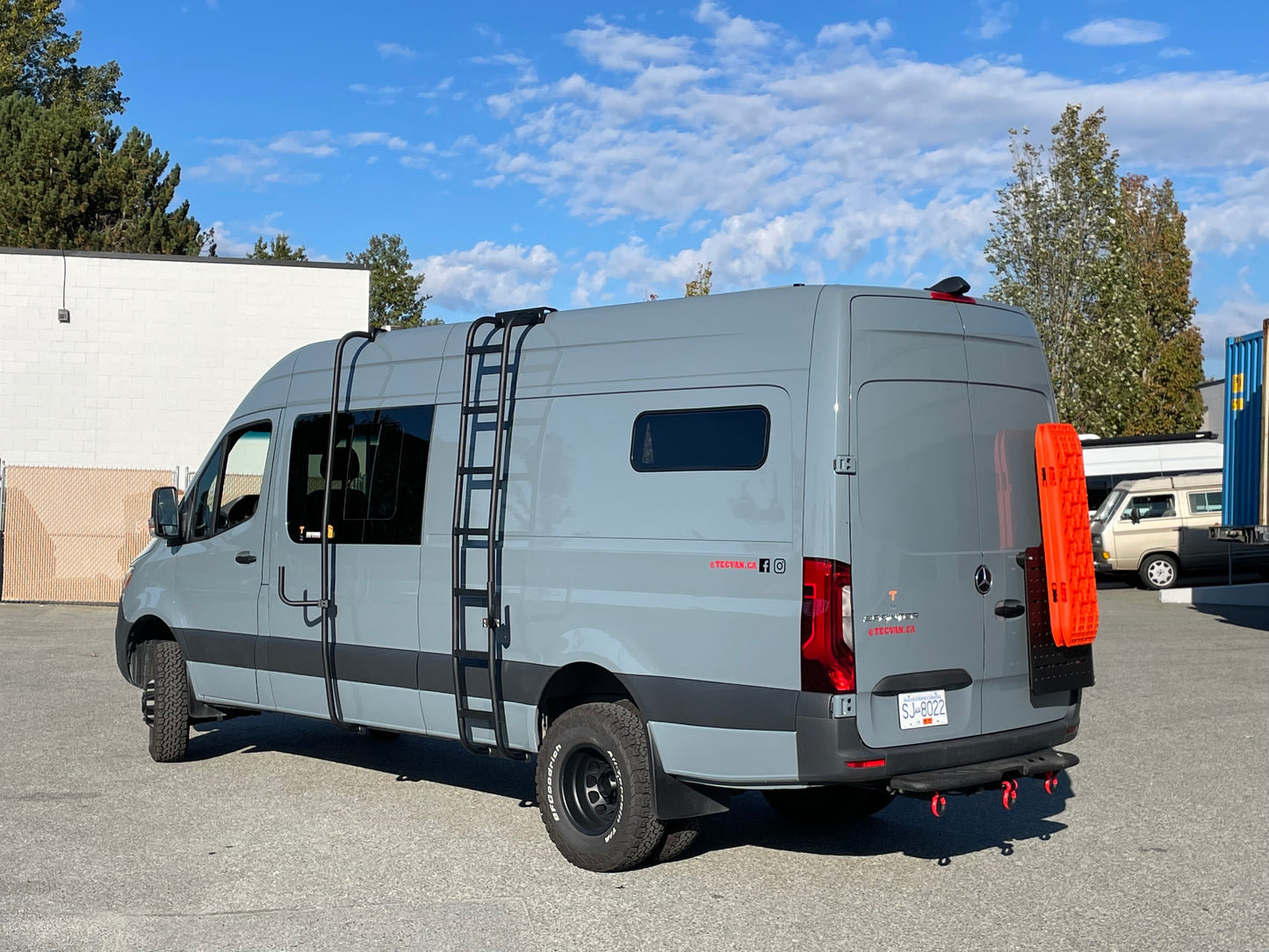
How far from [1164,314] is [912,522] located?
51929mm

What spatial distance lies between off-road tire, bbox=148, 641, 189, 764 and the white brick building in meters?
15.1

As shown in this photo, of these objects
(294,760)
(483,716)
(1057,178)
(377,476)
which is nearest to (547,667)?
(483,716)

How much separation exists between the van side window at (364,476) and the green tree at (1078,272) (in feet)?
108

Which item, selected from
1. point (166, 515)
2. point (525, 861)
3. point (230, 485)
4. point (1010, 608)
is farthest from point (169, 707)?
point (1010, 608)

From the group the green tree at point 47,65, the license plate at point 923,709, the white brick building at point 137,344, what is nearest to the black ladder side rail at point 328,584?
the license plate at point 923,709

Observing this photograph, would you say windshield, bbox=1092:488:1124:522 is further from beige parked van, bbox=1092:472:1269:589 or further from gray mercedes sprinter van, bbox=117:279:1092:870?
gray mercedes sprinter van, bbox=117:279:1092:870

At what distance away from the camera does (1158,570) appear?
2680cm

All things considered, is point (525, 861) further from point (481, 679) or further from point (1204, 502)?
point (1204, 502)

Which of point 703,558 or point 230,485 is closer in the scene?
point 703,558

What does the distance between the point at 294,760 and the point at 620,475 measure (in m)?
4.08

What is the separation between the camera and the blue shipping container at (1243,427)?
19.2 meters

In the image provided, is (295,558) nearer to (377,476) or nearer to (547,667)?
(377,476)

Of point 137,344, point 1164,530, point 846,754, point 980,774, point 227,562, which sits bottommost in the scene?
point 980,774

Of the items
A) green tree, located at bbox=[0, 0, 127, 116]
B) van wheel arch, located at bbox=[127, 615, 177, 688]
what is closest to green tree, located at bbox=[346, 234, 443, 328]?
green tree, located at bbox=[0, 0, 127, 116]
